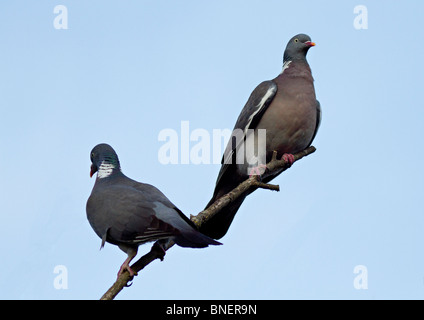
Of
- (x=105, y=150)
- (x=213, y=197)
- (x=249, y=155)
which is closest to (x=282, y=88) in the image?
(x=249, y=155)

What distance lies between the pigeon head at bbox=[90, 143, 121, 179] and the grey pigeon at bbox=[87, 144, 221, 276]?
23 centimetres

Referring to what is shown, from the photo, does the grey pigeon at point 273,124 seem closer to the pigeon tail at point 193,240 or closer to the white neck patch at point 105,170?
the white neck patch at point 105,170

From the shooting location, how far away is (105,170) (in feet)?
20.1

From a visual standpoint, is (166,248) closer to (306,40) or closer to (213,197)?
(213,197)

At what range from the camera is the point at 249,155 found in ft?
24.0

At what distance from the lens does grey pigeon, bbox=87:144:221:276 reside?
4918mm

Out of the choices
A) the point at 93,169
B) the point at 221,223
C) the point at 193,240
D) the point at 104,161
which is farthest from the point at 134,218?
the point at 221,223

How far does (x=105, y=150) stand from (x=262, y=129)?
2034mm

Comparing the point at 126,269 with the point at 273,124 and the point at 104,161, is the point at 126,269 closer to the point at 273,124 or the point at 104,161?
the point at 104,161

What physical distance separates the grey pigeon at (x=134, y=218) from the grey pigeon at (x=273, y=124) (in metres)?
1.87

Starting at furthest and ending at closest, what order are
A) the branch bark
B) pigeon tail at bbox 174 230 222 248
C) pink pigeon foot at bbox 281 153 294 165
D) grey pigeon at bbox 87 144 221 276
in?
pink pigeon foot at bbox 281 153 294 165, grey pigeon at bbox 87 144 221 276, pigeon tail at bbox 174 230 222 248, the branch bark

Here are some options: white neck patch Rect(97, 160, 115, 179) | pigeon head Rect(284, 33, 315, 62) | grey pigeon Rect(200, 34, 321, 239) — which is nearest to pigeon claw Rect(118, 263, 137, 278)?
white neck patch Rect(97, 160, 115, 179)

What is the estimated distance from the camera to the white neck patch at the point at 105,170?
20.0ft

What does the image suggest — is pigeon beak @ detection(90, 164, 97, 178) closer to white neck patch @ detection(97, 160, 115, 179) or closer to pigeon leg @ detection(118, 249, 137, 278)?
white neck patch @ detection(97, 160, 115, 179)
